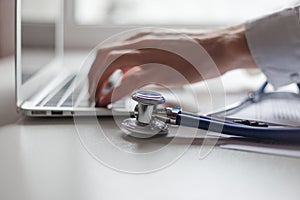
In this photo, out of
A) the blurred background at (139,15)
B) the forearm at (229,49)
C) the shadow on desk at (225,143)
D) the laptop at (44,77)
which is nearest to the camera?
the shadow on desk at (225,143)

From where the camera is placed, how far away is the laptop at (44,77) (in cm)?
57

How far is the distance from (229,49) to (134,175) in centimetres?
37

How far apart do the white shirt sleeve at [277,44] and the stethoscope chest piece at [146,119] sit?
0.79 ft

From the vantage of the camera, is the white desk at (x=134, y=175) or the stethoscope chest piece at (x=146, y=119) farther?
the stethoscope chest piece at (x=146, y=119)

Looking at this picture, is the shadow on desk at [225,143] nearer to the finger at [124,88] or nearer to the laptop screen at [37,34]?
the finger at [124,88]

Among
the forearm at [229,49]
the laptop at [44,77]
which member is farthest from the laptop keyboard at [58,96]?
the forearm at [229,49]

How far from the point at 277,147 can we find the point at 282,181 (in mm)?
95

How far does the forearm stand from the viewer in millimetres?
680

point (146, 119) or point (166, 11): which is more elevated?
point (166, 11)

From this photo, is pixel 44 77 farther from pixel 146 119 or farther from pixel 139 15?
pixel 139 15

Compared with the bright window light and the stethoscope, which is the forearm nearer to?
the stethoscope

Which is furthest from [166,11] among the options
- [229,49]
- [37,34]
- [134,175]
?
[134,175]

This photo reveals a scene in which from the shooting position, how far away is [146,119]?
486mm

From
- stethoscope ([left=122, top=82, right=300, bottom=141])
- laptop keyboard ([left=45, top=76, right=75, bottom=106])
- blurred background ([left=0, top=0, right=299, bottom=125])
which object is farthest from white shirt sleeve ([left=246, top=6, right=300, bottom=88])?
blurred background ([left=0, top=0, right=299, bottom=125])
